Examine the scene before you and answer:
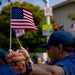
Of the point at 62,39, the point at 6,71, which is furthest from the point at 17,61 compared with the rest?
the point at 6,71

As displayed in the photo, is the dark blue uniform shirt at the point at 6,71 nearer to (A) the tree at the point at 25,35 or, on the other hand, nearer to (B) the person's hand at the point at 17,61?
(B) the person's hand at the point at 17,61

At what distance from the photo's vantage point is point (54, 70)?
137 inches

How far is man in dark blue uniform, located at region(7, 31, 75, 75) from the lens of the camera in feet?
9.96

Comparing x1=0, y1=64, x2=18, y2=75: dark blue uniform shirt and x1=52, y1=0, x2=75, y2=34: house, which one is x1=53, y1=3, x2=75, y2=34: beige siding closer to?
x1=52, y1=0, x2=75, y2=34: house

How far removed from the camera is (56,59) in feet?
14.4

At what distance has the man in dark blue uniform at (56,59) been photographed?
304 cm

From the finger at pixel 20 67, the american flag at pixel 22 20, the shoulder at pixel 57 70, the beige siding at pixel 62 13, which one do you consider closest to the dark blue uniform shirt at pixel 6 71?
the american flag at pixel 22 20

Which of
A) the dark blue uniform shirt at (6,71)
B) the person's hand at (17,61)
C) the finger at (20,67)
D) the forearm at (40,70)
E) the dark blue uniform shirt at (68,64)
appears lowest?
the dark blue uniform shirt at (6,71)

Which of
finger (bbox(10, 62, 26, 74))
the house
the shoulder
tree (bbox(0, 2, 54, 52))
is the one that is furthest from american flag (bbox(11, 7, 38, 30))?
the house

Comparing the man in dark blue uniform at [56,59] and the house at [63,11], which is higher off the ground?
the man in dark blue uniform at [56,59]

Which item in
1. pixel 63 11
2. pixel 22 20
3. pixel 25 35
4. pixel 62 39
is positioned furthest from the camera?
pixel 63 11

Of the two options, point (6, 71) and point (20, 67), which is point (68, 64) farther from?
point (6, 71)

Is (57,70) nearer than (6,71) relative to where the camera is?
Yes

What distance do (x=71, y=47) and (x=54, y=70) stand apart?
2.70ft
